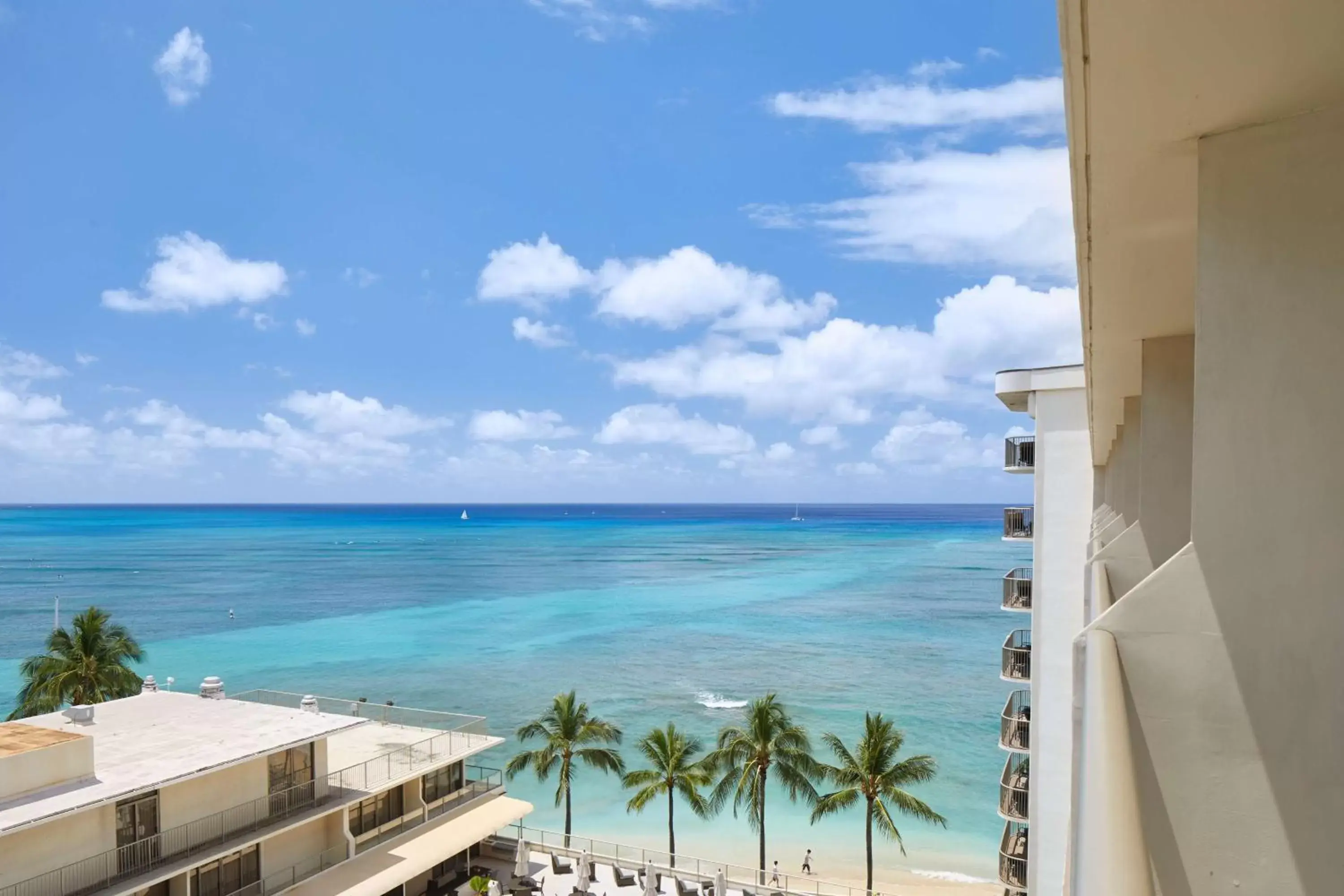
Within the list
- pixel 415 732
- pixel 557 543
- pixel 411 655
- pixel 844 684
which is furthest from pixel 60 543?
pixel 415 732

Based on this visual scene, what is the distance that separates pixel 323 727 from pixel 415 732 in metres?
5.99

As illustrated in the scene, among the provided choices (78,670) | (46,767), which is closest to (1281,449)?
(46,767)

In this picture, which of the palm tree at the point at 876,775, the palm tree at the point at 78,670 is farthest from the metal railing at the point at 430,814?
the palm tree at the point at 78,670

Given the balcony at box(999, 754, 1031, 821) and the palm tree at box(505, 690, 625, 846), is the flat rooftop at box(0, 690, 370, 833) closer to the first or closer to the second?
the palm tree at box(505, 690, 625, 846)

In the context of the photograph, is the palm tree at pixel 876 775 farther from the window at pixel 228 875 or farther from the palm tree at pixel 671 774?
the window at pixel 228 875

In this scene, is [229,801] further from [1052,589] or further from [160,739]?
[1052,589]

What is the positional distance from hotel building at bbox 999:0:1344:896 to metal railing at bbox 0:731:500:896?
20.3 m

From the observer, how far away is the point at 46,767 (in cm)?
1722

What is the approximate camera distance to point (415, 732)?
27859mm

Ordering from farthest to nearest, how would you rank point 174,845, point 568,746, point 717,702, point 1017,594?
point 717,702 → point 568,746 → point 1017,594 → point 174,845

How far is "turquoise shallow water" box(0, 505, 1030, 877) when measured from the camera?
41.8 m

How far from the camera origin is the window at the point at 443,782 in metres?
26.6

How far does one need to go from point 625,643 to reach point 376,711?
118ft

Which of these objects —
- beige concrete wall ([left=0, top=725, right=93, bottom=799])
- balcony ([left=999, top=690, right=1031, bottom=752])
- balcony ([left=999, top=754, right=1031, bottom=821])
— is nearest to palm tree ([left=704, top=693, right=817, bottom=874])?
balcony ([left=999, top=754, right=1031, bottom=821])
